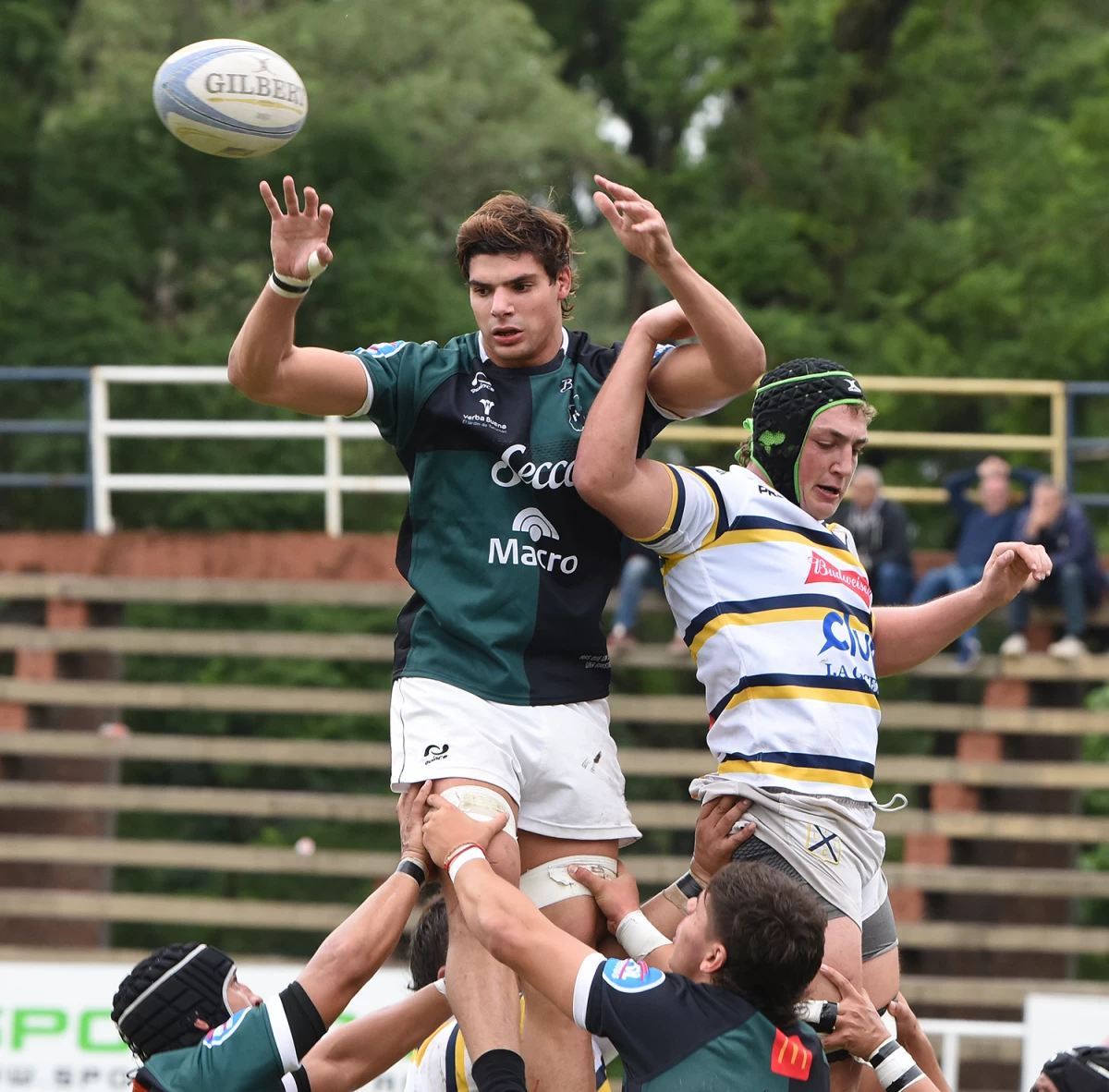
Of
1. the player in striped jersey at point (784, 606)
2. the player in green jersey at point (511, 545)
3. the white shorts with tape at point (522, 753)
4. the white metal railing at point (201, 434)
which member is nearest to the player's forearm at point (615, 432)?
the player in striped jersey at point (784, 606)

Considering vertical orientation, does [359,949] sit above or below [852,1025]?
above

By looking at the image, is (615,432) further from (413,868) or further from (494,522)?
(413,868)

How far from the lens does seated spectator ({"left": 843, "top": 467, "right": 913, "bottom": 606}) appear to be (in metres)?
9.77

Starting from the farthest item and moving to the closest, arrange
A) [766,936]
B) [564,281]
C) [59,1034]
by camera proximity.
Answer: [59,1034]
[564,281]
[766,936]

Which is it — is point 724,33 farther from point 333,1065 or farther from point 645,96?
point 333,1065

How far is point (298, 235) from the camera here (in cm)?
345

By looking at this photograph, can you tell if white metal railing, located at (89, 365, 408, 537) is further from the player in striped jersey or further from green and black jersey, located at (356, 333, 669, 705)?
the player in striped jersey

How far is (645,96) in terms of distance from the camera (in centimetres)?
1919

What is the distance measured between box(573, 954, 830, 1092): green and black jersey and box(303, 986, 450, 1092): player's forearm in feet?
3.51


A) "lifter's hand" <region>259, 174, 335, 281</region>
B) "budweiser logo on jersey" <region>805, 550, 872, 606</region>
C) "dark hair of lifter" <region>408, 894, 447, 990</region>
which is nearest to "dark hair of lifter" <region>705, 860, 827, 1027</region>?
"budweiser logo on jersey" <region>805, 550, 872, 606</region>

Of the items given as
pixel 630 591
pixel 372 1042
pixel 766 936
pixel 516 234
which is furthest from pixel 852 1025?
pixel 630 591

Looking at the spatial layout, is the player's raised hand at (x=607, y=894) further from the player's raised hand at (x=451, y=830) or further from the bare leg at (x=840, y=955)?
the bare leg at (x=840, y=955)

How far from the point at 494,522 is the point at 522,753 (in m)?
0.50

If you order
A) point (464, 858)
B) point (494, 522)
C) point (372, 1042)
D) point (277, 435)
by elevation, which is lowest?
point (372, 1042)
